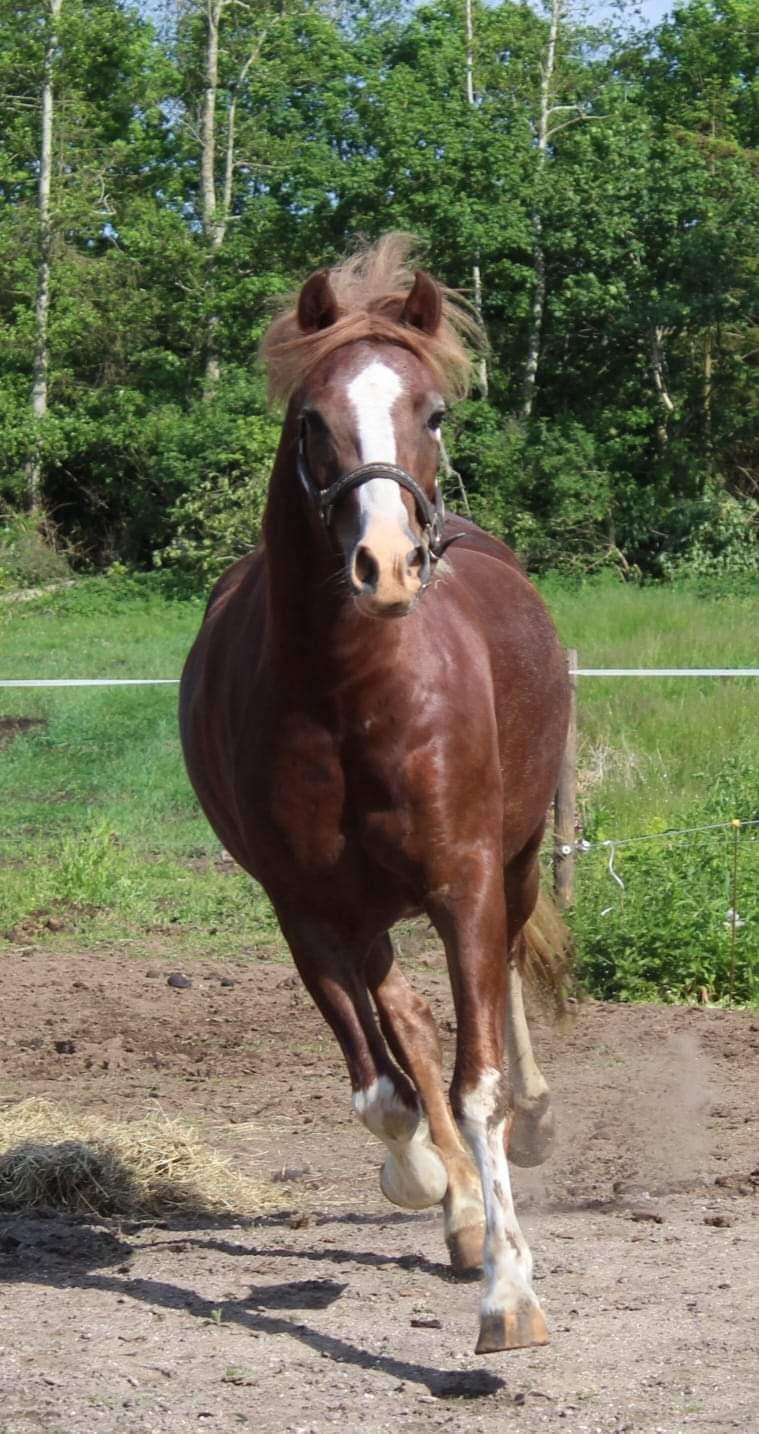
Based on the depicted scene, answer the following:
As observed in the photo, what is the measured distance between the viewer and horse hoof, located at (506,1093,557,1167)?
555 cm

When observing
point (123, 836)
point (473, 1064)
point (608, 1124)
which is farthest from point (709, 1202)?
point (123, 836)

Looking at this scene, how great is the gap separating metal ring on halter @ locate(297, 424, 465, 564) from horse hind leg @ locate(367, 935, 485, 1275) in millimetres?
1354

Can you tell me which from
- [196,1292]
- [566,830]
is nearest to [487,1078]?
[196,1292]

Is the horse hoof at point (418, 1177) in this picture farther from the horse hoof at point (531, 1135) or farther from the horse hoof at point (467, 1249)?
the horse hoof at point (531, 1135)

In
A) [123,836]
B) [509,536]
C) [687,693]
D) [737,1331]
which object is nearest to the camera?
[737,1331]

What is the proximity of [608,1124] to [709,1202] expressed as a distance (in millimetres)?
1125

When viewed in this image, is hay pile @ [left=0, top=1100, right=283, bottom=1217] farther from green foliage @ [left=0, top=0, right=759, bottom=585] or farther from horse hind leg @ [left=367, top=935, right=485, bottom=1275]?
green foliage @ [left=0, top=0, right=759, bottom=585]

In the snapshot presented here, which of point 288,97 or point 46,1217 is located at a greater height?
point 288,97

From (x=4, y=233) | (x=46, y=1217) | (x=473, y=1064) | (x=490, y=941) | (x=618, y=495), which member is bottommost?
(x=46, y=1217)

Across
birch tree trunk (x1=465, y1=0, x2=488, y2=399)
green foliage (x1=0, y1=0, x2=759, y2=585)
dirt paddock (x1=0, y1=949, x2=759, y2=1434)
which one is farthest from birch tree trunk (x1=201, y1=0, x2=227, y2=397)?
dirt paddock (x1=0, y1=949, x2=759, y2=1434)

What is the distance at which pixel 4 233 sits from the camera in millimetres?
30344

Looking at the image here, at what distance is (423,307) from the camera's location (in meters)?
4.14

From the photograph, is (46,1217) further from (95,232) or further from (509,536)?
(95,232)

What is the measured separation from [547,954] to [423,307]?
294 centimetres
